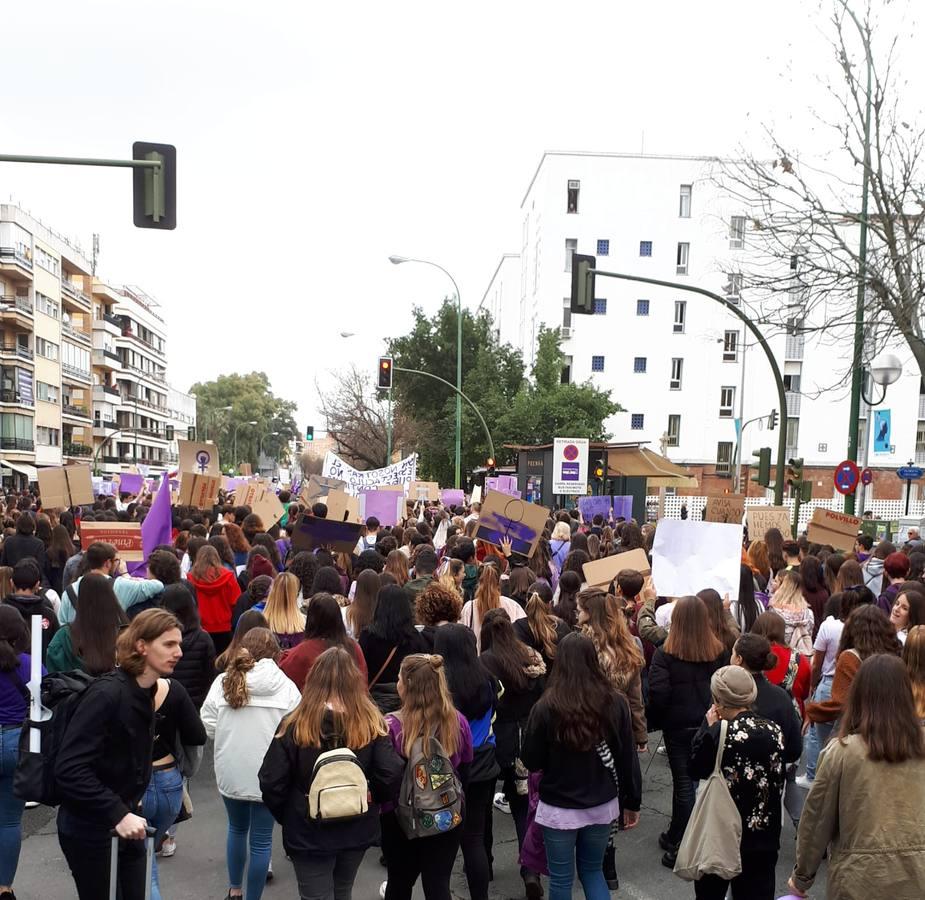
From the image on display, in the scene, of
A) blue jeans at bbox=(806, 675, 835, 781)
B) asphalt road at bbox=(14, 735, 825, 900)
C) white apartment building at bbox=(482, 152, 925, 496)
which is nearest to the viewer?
asphalt road at bbox=(14, 735, 825, 900)

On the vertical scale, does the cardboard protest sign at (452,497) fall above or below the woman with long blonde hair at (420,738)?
below

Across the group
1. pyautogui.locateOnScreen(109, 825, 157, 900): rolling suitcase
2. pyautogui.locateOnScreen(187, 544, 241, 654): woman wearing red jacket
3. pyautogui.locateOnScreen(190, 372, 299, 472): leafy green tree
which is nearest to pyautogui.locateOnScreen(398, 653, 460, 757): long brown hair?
pyautogui.locateOnScreen(109, 825, 157, 900): rolling suitcase

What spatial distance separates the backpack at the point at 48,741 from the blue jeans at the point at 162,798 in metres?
0.69

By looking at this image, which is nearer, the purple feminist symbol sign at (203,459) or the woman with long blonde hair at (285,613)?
the woman with long blonde hair at (285,613)

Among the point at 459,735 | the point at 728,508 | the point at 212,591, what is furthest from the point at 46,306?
the point at 459,735

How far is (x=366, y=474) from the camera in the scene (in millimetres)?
21078

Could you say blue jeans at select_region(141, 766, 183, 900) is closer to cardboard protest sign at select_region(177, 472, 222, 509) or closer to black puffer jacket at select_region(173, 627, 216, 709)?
black puffer jacket at select_region(173, 627, 216, 709)

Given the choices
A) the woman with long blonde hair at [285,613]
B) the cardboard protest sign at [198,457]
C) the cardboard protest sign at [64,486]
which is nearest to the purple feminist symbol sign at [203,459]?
the cardboard protest sign at [198,457]

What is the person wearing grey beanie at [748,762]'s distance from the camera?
3932mm

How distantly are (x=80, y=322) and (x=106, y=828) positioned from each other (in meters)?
78.2

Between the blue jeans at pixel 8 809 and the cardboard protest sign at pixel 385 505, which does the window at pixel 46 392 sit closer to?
the cardboard protest sign at pixel 385 505

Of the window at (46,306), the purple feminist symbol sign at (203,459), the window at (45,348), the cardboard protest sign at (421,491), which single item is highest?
the window at (46,306)

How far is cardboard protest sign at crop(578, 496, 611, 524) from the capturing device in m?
18.8

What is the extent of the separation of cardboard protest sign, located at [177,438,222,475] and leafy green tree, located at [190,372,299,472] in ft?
324
